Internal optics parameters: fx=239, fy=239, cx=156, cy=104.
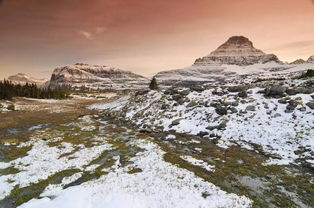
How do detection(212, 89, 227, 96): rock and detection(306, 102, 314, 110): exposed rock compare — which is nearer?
detection(306, 102, 314, 110): exposed rock

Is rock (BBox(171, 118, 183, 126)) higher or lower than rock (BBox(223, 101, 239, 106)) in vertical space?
lower

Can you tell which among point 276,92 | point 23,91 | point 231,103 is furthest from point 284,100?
point 23,91

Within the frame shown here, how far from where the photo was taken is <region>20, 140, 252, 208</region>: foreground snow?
14110 mm

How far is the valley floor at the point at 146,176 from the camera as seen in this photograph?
47.7 feet

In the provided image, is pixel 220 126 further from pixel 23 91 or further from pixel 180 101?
pixel 23 91

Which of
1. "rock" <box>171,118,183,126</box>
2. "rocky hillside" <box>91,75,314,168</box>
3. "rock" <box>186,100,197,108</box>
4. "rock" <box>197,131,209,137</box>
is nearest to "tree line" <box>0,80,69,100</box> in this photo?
"rocky hillside" <box>91,75,314,168</box>

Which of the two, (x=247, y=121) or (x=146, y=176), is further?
(x=247, y=121)

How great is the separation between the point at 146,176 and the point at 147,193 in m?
2.36

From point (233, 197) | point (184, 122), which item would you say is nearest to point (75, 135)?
point (184, 122)

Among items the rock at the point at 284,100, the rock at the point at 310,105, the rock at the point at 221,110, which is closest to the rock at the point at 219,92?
the rock at the point at 221,110

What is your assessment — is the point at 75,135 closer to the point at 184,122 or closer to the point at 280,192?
the point at 184,122

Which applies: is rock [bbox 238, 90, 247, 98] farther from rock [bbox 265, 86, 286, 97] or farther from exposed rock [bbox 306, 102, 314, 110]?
exposed rock [bbox 306, 102, 314, 110]

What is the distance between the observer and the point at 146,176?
17562mm

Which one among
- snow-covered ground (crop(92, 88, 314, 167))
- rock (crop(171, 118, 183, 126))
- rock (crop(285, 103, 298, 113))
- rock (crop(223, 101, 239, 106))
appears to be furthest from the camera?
rock (crop(171, 118, 183, 126))
